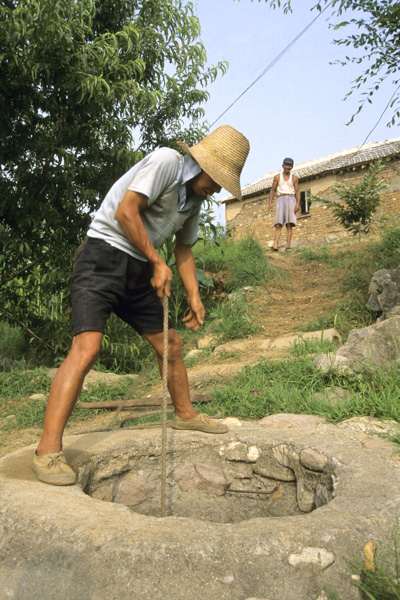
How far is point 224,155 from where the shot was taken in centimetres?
233

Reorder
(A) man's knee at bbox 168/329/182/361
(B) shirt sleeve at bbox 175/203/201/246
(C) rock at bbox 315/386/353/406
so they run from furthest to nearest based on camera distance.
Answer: (C) rock at bbox 315/386/353/406 → (B) shirt sleeve at bbox 175/203/201/246 → (A) man's knee at bbox 168/329/182/361

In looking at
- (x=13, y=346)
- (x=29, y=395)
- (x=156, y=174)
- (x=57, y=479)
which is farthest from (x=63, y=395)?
(x=13, y=346)

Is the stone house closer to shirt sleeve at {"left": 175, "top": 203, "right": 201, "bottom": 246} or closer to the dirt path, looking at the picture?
the dirt path

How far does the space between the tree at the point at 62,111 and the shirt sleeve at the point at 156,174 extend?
2.38m

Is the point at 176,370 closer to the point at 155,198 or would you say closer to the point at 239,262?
the point at 155,198

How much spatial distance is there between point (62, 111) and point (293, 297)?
12.4ft

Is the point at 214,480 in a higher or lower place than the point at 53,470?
lower

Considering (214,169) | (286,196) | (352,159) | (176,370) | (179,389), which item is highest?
(352,159)

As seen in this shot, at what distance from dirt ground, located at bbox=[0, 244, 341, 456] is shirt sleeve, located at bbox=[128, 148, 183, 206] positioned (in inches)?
83.5

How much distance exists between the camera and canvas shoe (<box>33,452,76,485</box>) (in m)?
1.87

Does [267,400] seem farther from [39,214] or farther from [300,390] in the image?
[39,214]

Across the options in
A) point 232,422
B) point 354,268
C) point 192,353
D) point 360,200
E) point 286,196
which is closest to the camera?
point 232,422

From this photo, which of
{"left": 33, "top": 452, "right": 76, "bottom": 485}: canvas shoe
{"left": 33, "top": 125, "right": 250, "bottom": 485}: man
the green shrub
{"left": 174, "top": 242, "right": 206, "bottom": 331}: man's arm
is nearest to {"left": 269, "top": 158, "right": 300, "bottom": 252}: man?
the green shrub

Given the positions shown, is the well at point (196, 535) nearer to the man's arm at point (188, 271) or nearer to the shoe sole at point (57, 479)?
the shoe sole at point (57, 479)
